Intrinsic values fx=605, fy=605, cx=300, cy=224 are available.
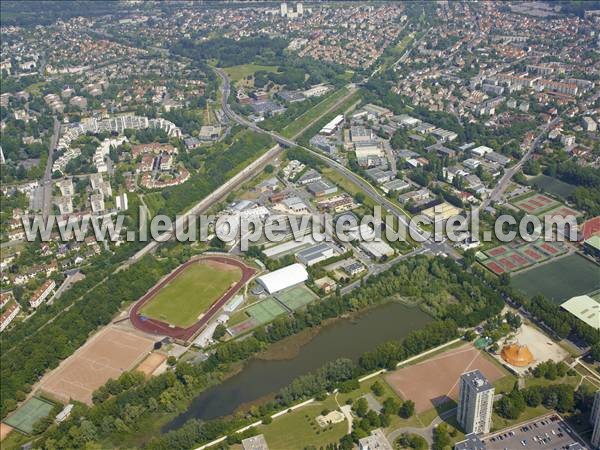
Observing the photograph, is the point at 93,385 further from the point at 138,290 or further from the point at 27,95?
the point at 27,95

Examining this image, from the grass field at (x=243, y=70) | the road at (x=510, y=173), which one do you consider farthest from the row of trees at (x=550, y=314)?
the grass field at (x=243, y=70)

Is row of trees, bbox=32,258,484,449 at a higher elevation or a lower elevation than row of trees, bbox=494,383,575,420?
lower

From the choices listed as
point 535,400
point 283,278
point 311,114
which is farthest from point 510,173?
point 535,400

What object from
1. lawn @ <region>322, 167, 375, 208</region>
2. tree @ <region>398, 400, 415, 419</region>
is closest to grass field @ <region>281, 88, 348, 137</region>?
lawn @ <region>322, 167, 375, 208</region>

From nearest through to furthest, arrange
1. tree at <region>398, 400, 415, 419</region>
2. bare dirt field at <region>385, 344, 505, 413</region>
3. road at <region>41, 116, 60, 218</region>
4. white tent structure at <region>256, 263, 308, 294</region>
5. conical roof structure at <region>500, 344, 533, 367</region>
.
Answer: tree at <region>398, 400, 415, 419</region> < bare dirt field at <region>385, 344, 505, 413</region> < conical roof structure at <region>500, 344, 533, 367</region> < white tent structure at <region>256, 263, 308, 294</region> < road at <region>41, 116, 60, 218</region>

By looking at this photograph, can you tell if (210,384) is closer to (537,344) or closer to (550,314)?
(537,344)

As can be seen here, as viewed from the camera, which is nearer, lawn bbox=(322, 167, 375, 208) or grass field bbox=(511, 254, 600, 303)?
grass field bbox=(511, 254, 600, 303)

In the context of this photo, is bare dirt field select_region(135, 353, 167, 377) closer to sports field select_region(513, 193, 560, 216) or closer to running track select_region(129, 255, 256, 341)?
running track select_region(129, 255, 256, 341)
